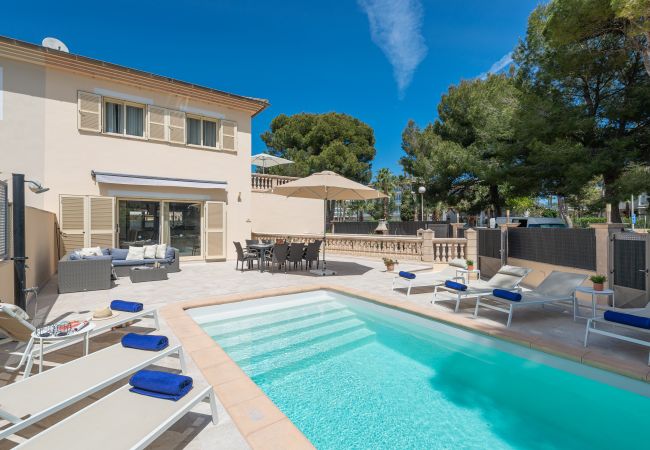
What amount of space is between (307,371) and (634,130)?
57.1 ft

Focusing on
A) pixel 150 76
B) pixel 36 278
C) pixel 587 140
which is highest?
pixel 150 76

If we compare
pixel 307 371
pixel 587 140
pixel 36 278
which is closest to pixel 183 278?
pixel 36 278

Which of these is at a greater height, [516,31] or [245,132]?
[516,31]

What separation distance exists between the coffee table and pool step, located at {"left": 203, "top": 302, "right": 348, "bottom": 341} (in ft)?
13.3

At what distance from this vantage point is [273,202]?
1795cm

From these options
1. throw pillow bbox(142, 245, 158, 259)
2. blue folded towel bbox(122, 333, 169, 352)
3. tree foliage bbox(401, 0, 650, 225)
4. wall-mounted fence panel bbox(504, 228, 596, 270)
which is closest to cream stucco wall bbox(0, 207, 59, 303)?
throw pillow bbox(142, 245, 158, 259)

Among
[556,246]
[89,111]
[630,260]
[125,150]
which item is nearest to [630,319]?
[630,260]

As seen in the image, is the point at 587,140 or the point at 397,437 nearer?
the point at 397,437

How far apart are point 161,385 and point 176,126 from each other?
1279cm

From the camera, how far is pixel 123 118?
12406 millimetres

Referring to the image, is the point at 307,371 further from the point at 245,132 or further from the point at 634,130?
the point at 634,130

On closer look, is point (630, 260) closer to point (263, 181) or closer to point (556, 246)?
point (556, 246)

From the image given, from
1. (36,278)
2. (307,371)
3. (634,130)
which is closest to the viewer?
(307,371)

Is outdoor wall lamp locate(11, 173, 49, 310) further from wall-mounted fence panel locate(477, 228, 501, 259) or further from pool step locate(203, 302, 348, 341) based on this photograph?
wall-mounted fence panel locate(477, 228, 501, 259)
